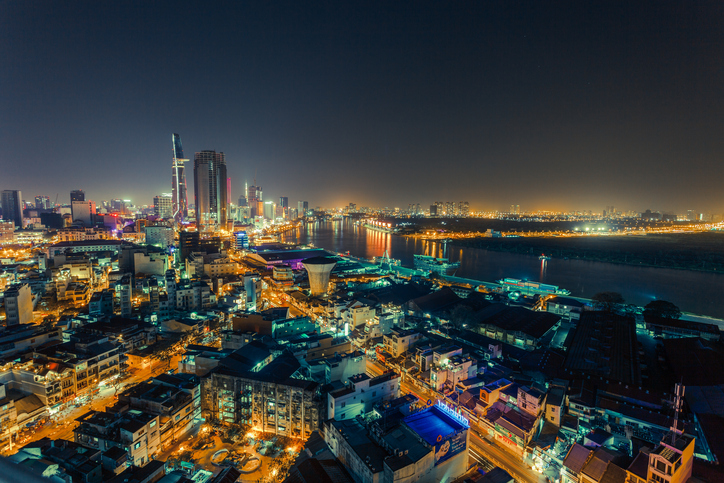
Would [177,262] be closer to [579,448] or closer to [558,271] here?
[579,448]

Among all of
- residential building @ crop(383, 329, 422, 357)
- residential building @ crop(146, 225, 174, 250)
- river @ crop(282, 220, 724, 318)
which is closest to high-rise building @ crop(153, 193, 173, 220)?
residential building @ crop(146, 225, 174, 250)

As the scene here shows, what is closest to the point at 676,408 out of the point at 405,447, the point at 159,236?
the point at 405,447

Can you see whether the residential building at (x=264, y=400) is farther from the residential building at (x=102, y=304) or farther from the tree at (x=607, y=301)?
the tree at (x=607, y=301)

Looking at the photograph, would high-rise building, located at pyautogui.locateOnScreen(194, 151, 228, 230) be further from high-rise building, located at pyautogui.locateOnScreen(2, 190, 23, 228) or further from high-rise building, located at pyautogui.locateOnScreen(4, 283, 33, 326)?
high-rise building, located at pyautogui.locateOnScreen(4, 283, 33, 326)

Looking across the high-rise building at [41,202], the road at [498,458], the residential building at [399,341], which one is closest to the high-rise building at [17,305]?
the residential building at [399,341]

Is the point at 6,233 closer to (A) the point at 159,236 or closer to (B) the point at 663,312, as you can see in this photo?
(A) the point at 159,236

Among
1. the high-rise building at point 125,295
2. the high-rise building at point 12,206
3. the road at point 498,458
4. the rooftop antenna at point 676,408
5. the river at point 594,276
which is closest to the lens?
the rooftop antenna at point 676,408
